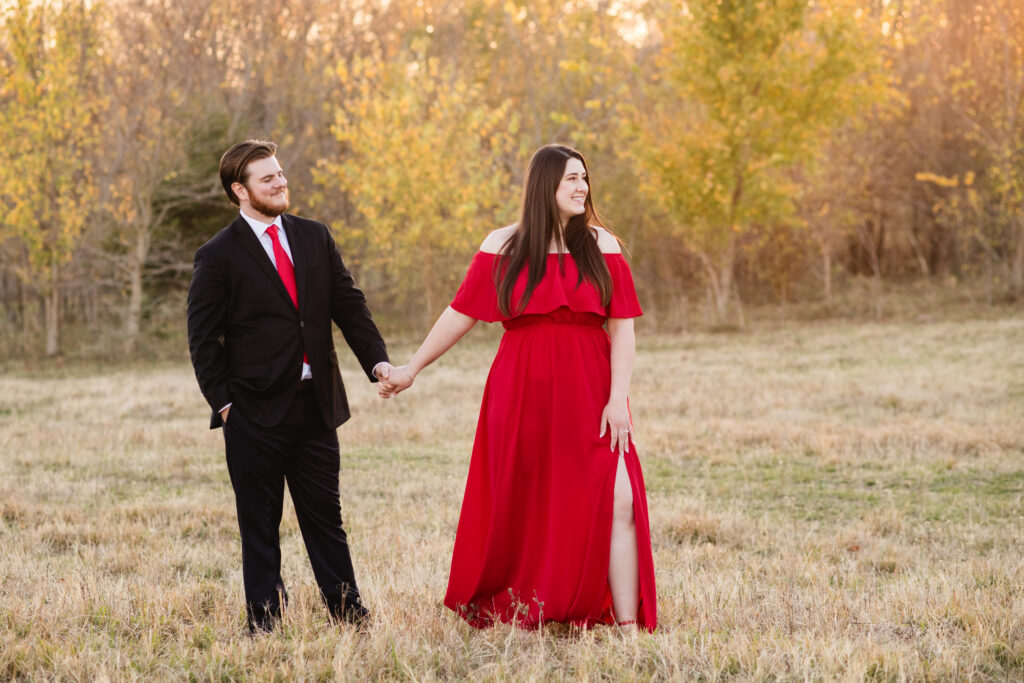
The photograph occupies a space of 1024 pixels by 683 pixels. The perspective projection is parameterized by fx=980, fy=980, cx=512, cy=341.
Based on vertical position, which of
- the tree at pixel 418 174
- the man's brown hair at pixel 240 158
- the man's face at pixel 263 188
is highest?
the tree at pixel 418 174

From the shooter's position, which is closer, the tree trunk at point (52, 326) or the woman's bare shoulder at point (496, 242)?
→ the woman's bare shoulder at point (496, 242)

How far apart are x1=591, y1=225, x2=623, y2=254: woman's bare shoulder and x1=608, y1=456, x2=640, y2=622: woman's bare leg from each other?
40.7 inches

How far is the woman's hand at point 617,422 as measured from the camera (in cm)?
439

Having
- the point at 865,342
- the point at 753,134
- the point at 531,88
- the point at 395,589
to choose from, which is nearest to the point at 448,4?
the point at 531,88

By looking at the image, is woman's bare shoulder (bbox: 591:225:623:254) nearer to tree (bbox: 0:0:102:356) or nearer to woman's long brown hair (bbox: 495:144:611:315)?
woman's long brown hair (bbox: 495:144:611:315)

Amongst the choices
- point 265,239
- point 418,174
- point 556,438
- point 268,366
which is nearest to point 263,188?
point 265,239

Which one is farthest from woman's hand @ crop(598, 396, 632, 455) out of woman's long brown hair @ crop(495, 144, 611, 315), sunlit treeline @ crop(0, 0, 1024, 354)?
sunlit treeline @ crop(0, 0, 1024, 354)

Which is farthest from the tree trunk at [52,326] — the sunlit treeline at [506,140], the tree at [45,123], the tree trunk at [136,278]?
the tree trunk at [136,278]

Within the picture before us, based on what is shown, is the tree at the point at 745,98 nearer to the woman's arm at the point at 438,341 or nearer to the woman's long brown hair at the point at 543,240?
the woman's long brown hair at the point at 543,240

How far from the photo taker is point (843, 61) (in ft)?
84.5

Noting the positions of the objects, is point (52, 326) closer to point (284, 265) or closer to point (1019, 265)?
point (284, 265)

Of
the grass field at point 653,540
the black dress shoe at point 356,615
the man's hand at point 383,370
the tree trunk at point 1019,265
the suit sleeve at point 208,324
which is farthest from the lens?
the tree trunk at point 1019,265

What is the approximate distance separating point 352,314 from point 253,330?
0.53 meters

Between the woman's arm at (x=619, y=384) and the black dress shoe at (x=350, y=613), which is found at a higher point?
the woman's arm at (x=619, y=384)
